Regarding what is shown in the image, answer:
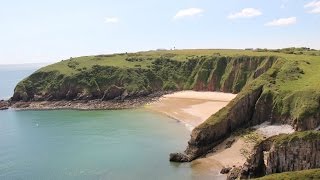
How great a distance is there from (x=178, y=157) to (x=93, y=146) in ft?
73.1

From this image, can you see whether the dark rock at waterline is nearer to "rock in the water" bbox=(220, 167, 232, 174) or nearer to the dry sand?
"rock in the water" bbox=(220, 167, 232, 174)

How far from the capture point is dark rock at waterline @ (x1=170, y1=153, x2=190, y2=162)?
2793 inches

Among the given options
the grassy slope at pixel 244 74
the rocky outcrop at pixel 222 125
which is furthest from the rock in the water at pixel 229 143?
the grassy slope at pixel 244 74

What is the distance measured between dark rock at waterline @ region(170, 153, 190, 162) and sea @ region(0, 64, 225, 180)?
1156 millimetres

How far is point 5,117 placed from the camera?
131750 millimetres

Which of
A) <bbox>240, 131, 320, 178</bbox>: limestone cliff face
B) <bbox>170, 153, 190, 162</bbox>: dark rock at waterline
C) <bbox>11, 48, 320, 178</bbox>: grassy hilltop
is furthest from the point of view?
<bbox>11, 48, 320, 178</bbox>: grassy hilltop

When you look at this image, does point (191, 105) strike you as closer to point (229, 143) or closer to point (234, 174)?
point (229, 143)

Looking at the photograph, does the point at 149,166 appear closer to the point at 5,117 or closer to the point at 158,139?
the point at 158,139

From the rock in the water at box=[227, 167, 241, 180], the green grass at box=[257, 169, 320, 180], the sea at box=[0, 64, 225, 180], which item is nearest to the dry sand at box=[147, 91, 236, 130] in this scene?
the sea at box=[0, 64, 225, 180]

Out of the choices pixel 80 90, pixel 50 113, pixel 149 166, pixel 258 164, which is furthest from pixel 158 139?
pixel 80 90

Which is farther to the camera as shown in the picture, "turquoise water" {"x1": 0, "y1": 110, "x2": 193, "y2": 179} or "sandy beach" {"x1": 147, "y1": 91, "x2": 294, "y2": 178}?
"sandy beach" {"x1": 147, "y1": 91, "x2": 294, "y2": 178}

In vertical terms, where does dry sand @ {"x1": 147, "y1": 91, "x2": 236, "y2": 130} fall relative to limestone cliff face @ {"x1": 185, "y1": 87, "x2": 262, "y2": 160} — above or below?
below

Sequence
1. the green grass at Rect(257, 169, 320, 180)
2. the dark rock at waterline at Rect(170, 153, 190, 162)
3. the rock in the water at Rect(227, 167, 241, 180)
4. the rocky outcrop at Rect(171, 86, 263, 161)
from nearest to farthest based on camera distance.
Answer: the green grass at Rect(257, 169, 320, 180)
the rock in the water at Rect(227, 167, 241, 180)
the dark rock at waterline at Rect(170, 153, 190, 162)
the rocky outcrop at Rect(171, 86, 263, 161)

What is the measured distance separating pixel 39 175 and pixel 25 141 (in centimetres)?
3040
